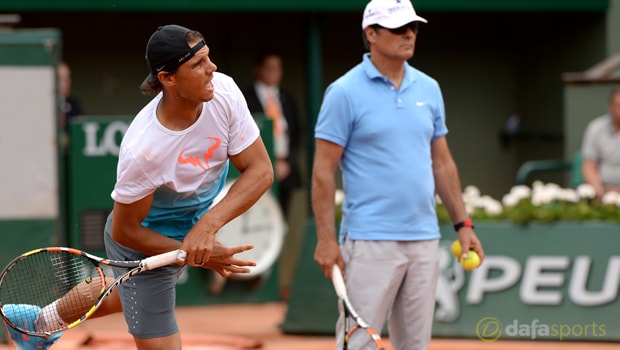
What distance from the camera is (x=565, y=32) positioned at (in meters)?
11.7

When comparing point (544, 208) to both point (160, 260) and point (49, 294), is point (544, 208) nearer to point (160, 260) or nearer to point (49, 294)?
point (49, 294)

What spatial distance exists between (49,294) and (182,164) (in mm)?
1092

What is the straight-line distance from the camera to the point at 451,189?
19.0 feet

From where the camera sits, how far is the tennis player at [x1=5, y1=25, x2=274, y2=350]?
15.1ft

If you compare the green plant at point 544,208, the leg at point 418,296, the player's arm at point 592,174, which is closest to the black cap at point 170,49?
the leg at point 418,296

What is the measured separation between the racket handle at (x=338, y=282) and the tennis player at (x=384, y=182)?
0.14 feet

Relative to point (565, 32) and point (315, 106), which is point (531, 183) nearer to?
point (565, 32)

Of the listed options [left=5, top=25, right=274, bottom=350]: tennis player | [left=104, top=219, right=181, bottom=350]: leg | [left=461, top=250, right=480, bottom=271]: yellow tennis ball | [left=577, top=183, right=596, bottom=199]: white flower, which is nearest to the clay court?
[left=577, top=183, right=596, bottom=199]: white flower

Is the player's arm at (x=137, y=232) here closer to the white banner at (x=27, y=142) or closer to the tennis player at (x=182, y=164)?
the tennis player at (x=182, y=164)

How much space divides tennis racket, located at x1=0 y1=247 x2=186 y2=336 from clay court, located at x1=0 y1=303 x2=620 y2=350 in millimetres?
2329

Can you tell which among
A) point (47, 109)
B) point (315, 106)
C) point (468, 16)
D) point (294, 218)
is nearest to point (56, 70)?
point (47, 109)

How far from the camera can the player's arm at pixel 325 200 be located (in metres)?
5.55

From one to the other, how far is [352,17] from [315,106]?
66.1 inches

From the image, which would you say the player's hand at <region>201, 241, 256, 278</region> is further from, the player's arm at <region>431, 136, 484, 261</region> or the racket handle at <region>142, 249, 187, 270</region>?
the player's arm at <region>431, 136, 484, 261</region>
